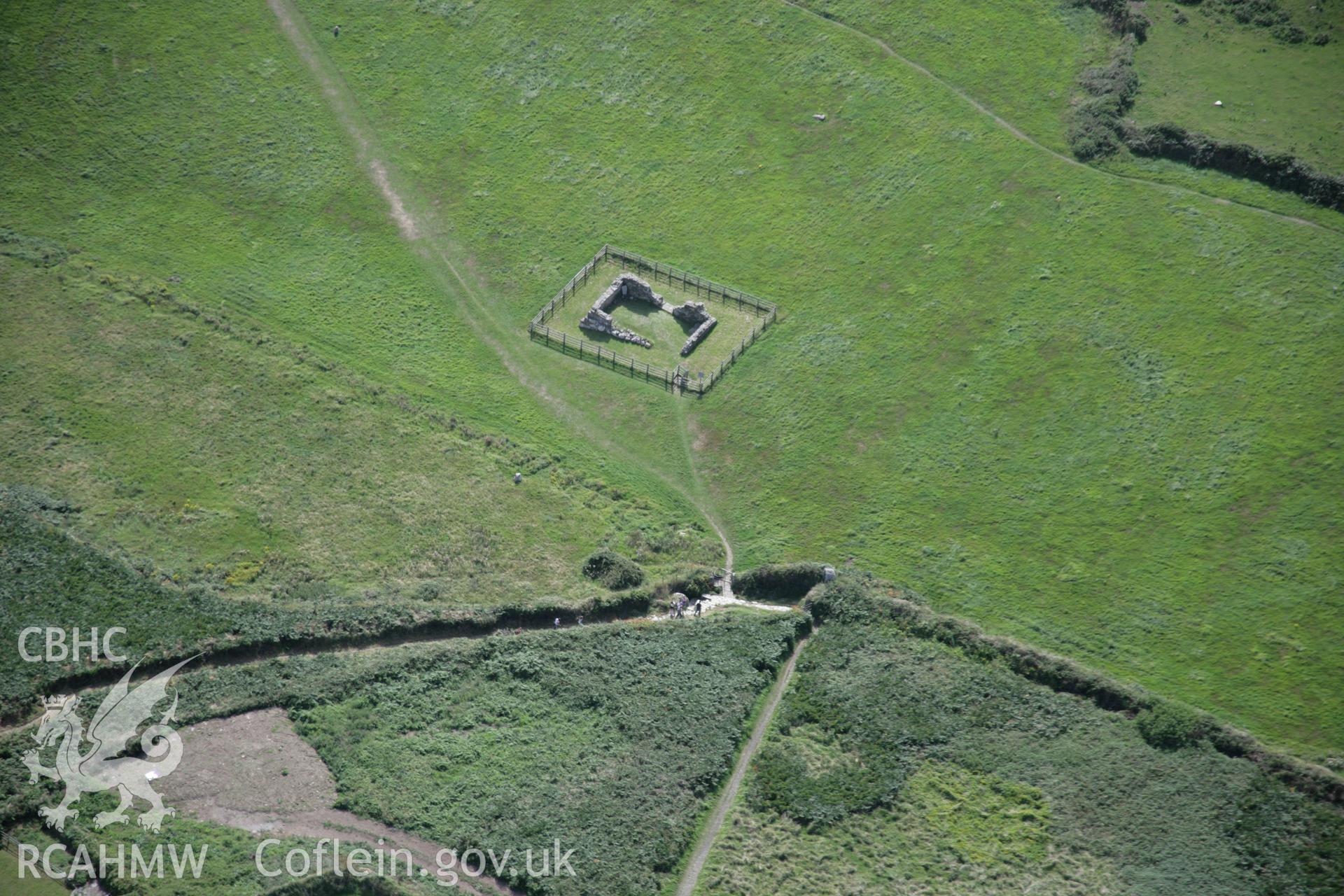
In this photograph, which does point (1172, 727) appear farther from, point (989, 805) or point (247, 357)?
point (247, 357)

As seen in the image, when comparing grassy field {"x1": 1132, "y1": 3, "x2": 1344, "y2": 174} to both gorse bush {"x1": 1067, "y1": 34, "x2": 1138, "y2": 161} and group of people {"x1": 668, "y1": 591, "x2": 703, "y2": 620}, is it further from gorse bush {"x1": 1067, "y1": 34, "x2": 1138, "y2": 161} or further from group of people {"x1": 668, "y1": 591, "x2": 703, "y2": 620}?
group of people {"x1": 668, "y1": 591, "x2": 703, "y2": 620}

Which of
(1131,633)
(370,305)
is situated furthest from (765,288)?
(1131,633)

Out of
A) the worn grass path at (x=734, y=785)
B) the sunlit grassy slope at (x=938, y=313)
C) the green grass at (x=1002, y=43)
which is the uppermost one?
the green grass at (x=1002, y=43)

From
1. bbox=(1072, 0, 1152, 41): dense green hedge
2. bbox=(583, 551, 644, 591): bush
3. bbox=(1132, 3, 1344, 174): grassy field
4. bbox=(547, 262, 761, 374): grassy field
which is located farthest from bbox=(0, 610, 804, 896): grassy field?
bbox=(1072, 0, 1152, 41): dense green hedge

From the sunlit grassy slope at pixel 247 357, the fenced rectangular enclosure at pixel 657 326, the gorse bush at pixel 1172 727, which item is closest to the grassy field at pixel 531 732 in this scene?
the sunlit grassy slope at pixel 247 357

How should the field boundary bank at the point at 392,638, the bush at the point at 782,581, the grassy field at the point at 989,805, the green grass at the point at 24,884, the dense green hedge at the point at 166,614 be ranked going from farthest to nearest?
the bush at the point at 782,581
the dense green hedge at the point at 166,614
the field boundary bank at the point at 392,638
the grassy field at the point at 989,805
the green grass at the point at 24,884

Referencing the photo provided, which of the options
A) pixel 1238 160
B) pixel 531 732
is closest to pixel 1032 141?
pixel 1238 160

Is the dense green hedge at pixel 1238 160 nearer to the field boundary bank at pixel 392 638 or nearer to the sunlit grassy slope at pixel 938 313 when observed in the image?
the sunlit grassy slope at pixel 938 313
